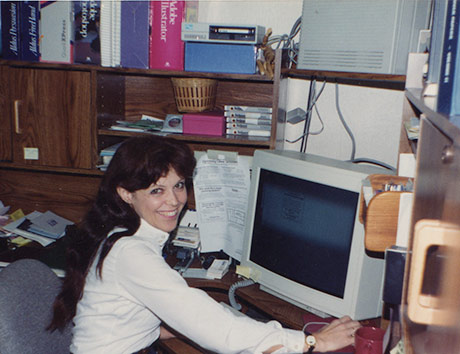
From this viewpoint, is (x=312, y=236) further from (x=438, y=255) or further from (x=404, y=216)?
(x=438, y=255)

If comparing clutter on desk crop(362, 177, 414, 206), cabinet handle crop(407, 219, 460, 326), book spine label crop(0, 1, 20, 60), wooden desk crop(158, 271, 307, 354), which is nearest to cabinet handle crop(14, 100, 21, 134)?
book spine label crop(0, 1, 20, 60)

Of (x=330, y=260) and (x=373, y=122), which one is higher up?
(x=373, y=122)

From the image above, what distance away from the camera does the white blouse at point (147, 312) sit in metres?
1.29

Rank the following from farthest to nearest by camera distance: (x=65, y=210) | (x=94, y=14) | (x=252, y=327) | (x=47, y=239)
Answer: (x=65, y=210)
(x=47, y=239)
(x=94, y=14)
(x=252, y=327)

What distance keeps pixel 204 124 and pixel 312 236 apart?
703 mm

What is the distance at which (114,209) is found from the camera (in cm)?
162

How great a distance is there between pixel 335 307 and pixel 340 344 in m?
0.24

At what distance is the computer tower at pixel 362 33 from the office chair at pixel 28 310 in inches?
45.0

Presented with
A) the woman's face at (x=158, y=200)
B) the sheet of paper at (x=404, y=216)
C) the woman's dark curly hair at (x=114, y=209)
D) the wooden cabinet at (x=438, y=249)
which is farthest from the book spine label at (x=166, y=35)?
the wooden cabinet at (x=438, y=249)

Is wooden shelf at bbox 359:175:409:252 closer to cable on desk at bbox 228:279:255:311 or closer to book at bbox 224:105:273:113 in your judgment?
cable on desk at bbox 228:279:255:311

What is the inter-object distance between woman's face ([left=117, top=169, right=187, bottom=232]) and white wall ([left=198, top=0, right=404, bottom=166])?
0.81m

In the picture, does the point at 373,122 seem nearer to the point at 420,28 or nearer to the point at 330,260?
the point at 420,28

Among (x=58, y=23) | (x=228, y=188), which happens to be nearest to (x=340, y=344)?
(x=228, y=188)

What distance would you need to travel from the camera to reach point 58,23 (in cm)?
200
